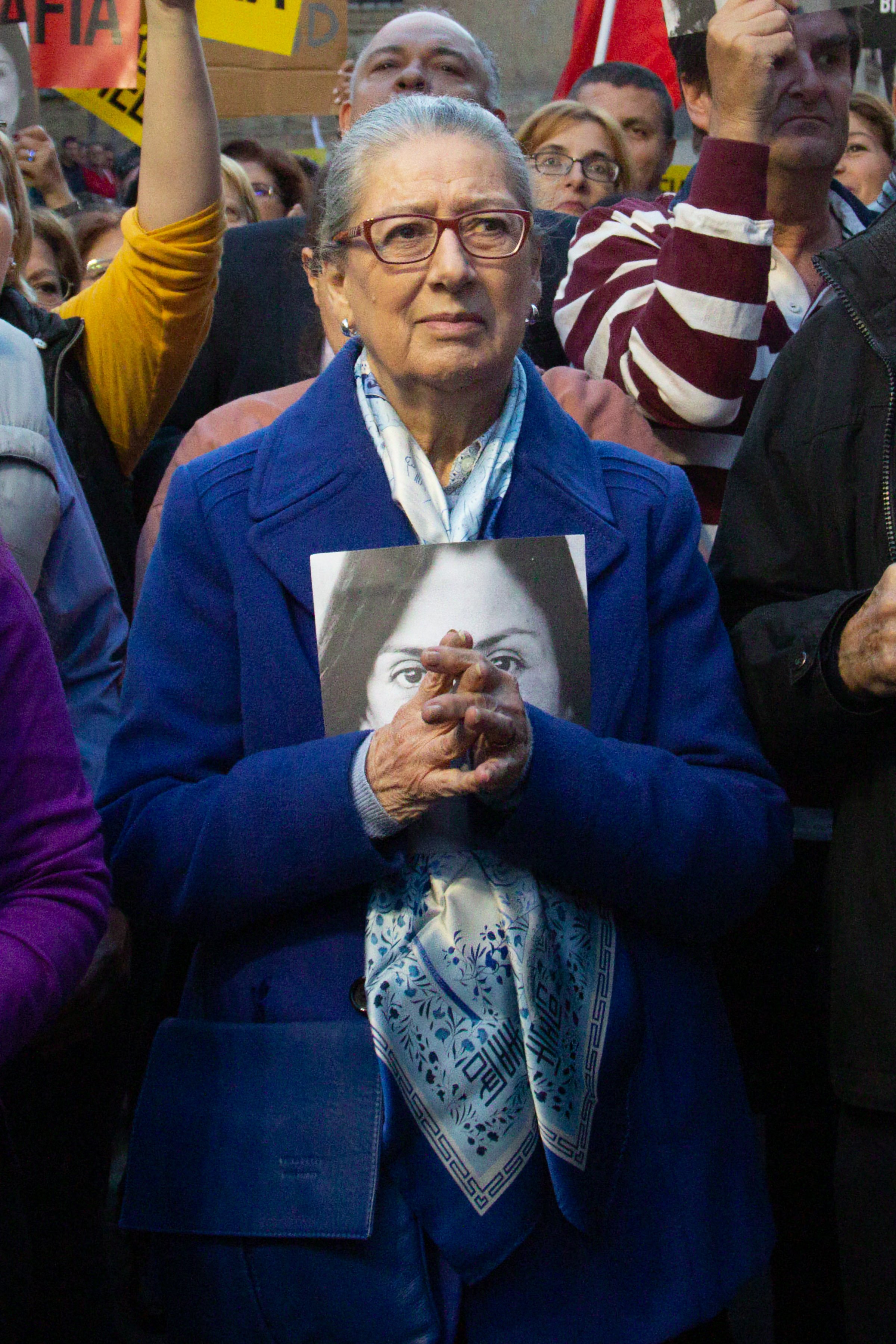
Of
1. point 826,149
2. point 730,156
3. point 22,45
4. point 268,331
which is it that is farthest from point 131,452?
point 22,45

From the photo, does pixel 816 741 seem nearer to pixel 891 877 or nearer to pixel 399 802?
pixel 891 877

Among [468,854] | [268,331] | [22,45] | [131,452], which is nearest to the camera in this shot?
[468,854]

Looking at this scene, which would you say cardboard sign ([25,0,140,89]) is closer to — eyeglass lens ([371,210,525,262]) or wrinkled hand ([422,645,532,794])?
eyeglass lens ([371,210,525,262])

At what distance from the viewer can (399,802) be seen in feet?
5.47

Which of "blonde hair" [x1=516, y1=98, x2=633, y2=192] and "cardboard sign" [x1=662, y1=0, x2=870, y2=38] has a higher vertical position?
"cardboard sign" [x1=662, y1=0, x2=870, y2=38]

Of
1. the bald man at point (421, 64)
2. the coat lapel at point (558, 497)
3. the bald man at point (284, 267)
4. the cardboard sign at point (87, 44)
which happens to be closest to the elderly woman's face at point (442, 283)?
the coat lapel at point (558, 497)

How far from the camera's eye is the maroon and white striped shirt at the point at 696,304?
2.31 metres

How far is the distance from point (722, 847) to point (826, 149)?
1556 mm

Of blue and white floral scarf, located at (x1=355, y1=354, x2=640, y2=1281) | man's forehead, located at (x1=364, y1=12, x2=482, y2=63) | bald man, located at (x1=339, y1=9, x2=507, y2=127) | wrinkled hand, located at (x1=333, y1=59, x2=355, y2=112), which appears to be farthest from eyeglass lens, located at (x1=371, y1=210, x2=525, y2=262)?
wrinkled hand, located at (x1=333, y1=59, x2=355, y2=112)

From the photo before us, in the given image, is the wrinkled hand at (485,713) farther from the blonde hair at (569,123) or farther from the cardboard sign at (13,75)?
the cardboard sign at (13,75)

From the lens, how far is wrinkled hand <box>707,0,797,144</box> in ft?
7.50

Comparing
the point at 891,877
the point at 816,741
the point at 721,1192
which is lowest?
the point at 721,1192

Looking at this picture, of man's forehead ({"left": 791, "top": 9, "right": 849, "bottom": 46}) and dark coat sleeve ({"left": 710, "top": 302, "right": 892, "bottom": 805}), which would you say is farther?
man's forehead ({"left": 791, "top": 9, "right": 849, "bottom": 46})

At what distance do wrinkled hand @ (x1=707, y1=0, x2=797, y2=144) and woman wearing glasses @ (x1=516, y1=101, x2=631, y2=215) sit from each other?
1828 mm
